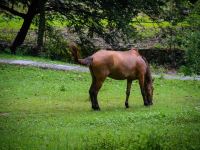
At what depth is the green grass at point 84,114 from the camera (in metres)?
12.3

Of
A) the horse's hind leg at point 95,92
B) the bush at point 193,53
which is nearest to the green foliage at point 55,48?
the bush at point 193,53

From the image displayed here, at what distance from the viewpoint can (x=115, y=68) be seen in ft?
66.8

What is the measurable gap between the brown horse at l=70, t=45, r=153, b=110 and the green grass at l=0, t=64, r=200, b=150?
2.19 feet

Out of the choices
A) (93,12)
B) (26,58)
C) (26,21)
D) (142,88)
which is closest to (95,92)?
(142,88)

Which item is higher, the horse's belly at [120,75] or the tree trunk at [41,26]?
the horse's belly at [120,75]

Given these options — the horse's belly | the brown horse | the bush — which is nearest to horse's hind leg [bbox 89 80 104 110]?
the brown horse

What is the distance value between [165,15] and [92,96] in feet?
57.4

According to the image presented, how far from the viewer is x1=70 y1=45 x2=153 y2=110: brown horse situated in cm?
1978

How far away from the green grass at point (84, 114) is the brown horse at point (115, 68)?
2.19ft

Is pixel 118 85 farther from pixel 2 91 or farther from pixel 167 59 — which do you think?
pixel 167 59

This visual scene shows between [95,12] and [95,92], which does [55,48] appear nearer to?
[95,12]

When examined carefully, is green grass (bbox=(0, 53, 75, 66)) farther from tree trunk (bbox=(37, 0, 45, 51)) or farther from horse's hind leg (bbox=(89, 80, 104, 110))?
horse's hind leg (bbox=(89, 80, 104, 110))

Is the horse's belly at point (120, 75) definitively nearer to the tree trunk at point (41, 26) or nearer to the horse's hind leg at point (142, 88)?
the horse's hind leg at point (142, 88)

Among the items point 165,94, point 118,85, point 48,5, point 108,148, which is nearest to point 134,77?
point 165,94
